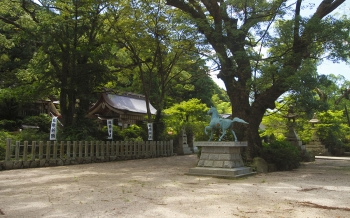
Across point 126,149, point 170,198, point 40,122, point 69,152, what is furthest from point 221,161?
point 40,122

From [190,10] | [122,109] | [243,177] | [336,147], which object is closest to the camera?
[243,177]

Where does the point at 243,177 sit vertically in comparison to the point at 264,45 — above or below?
below

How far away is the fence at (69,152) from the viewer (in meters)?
11.8

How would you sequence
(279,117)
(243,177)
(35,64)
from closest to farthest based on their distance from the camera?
(243,177), (35,64), (279,117)

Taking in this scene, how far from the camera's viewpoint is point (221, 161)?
9750 millimetres

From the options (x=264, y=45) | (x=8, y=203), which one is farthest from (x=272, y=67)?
(x=8, y=203)

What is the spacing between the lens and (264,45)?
1223 centimetres

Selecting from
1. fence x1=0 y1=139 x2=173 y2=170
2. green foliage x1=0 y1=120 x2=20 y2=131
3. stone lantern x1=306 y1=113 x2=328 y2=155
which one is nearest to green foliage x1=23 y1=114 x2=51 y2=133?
green foliage x1=0 y1=120 x2=20 y2=131

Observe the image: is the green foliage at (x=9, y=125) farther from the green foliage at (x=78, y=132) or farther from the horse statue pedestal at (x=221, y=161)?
the horse statue pedestal at (x=221, y=161)

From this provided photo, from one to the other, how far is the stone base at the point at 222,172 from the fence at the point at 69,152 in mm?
6234

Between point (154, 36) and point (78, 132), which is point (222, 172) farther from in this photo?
point (154, 36)

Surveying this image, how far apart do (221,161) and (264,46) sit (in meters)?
5.28

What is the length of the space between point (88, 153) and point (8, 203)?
904cm

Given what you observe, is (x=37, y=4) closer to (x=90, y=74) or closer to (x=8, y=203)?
(x=90, y=74)
